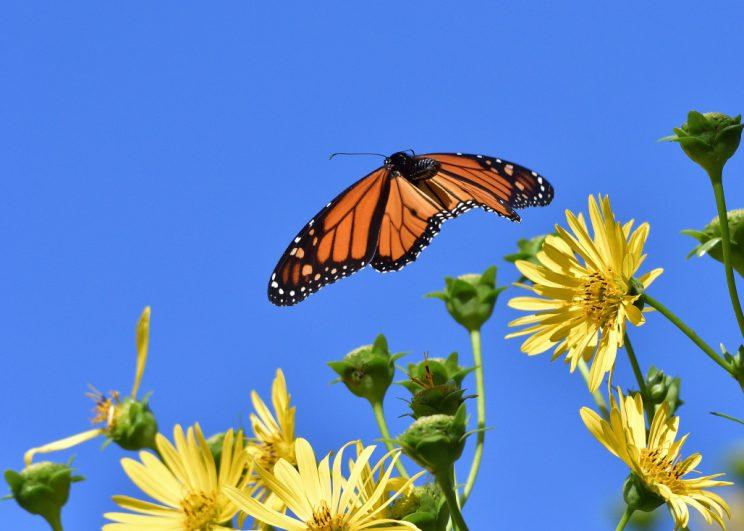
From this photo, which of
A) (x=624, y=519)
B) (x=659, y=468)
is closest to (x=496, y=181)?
(x=659, y=468)

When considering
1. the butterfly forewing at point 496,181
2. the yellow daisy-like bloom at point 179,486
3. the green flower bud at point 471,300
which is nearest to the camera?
the yellow daisy-like bloom at point 179,486

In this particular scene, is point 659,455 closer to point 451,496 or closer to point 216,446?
point 451,496

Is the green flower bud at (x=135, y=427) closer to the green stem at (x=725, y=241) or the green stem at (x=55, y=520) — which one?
the green stem at (x=55, y=520)

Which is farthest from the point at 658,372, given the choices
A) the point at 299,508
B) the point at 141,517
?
the point at 141,517

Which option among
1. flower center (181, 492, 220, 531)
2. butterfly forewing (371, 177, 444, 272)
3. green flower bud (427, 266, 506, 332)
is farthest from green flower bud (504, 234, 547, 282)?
flower center (181, 492, 220, 531)

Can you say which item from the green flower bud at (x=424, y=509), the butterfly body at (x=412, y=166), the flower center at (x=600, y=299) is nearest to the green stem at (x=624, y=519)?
the green flower bud at (x=424, y=509)

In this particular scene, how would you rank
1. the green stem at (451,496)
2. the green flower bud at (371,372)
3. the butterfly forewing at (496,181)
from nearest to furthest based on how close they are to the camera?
the green stem at (451,496) < the green flower bud at (371,372) < the butterfly forewing at (496,181)
